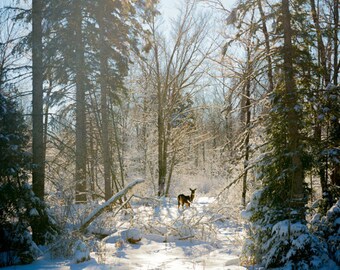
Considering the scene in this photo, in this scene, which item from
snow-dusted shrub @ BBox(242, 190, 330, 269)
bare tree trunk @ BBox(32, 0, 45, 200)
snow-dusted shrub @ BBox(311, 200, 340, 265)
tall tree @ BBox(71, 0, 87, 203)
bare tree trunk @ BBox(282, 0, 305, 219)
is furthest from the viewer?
tall tree @ BBox(71, 0, 87, 203)

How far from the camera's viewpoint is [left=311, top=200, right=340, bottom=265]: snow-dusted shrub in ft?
18.5

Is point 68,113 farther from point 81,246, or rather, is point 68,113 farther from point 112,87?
point 81,246

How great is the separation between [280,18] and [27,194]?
6942 mm

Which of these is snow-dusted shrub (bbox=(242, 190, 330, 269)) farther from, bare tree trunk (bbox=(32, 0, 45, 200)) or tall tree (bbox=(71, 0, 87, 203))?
tall tree (bbox=(71, 0, 87, 203))

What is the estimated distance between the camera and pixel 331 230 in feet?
18.9

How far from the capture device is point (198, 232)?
9.05m

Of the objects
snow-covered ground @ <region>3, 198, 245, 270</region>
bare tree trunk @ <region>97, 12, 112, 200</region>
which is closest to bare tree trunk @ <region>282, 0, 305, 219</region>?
snow-covered ground @ <region>3, 198, 245, 270</region>

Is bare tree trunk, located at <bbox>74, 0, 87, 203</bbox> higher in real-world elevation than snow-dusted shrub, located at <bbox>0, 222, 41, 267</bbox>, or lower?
higher

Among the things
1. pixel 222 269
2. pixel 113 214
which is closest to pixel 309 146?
pixel 222 269

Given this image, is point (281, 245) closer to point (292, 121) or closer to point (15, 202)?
point (292, 121)

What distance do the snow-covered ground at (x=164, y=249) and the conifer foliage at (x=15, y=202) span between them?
1.36ft

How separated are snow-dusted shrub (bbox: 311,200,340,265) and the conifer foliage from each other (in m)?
6.02

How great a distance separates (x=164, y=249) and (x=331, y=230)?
406 cm

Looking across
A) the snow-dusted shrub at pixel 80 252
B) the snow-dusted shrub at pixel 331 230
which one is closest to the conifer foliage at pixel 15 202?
the snow-dusted shrub at pixel 80 252
